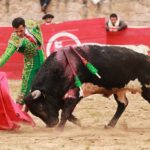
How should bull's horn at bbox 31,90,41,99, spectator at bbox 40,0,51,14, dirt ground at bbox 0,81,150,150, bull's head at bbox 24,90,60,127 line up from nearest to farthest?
dirt ground at bbox 0,81,150,150 → bull's horn at bbox 31,90,41,99 → bull's head at bbox 24,90,60,127 → spectator at bbox 40,0,51,14

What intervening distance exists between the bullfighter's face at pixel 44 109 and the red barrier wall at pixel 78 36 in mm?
4863

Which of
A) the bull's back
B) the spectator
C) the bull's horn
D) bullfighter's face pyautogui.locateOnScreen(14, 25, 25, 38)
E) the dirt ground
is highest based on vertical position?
bullfighter's face pyautogui.locateOnScreen(14, 25, 25, 38)

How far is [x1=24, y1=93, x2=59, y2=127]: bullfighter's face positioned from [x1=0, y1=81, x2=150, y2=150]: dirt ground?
117 mm

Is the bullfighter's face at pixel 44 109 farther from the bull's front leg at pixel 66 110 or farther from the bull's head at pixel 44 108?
the bull's front leg at pixel 66 110

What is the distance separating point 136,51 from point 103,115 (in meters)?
1.45

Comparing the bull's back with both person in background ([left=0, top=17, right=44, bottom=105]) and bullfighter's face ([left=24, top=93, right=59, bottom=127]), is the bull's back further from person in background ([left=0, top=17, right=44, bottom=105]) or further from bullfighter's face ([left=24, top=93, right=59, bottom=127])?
person in background ([left=0, top=17, right=44, bottom=105])

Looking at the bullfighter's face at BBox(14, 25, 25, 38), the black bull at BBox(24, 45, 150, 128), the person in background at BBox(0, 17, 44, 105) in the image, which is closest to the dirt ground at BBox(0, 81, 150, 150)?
the black bull at BBox(24, 45, 150, 128)

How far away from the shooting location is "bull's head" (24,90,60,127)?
25.0 ft

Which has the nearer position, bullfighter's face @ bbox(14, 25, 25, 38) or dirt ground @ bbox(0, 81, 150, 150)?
dirt ground @ bbox(0, 81, 150, 150)

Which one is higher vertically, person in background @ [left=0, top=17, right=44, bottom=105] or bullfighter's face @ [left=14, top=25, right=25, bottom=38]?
bullfighter's face @ [left=14, top=25, right=25, bottom=38]

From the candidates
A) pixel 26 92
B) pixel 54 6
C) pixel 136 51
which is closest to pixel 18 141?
pixel 26 92

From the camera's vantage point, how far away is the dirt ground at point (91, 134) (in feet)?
21.9

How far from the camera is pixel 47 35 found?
12648mm

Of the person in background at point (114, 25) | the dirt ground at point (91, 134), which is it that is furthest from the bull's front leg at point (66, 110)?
the person in background at point (114, 25)
